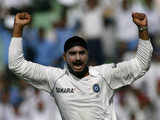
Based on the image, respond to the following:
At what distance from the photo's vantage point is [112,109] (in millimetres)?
7195

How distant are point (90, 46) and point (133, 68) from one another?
18.8 feet

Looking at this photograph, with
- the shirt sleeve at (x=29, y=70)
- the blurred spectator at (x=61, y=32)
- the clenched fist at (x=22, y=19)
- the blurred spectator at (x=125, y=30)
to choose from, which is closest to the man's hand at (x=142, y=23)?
the shirt sleeve at (x=29, y=70)

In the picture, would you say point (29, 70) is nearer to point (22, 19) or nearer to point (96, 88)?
point (22, 19)

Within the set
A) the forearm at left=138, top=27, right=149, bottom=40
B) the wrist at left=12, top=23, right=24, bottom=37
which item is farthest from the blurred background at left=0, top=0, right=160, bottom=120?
the wrist at left=12, top=23, right=24, bottom=37

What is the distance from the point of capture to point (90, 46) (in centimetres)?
1280

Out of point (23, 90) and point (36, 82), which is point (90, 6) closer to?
point (23, 90)

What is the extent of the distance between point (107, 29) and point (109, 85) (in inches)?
243

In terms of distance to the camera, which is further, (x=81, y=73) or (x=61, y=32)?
(x=61, y=32)

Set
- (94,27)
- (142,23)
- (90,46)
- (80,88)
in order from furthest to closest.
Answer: (94,27)
(90,46)
(80,88)
(142,23)

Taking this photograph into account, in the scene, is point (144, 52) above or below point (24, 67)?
above

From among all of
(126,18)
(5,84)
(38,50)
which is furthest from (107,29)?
(5,84)

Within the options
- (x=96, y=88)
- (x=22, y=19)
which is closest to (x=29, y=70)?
(x=22, y=19)

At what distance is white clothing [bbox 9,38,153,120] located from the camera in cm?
700

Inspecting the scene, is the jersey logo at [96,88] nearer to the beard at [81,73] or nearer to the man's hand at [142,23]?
the beard at [81,73]
